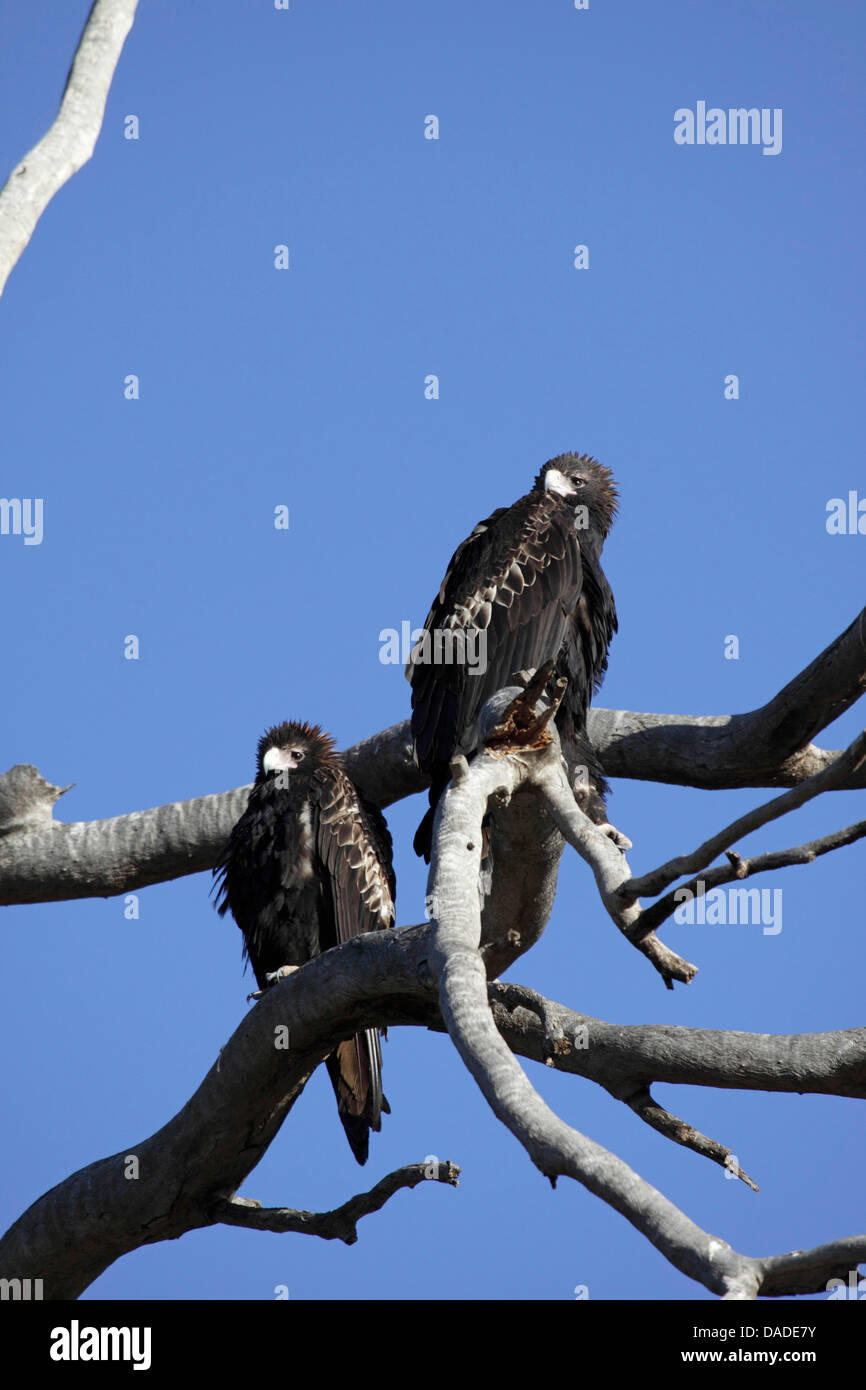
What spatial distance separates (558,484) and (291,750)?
2193 millimetres

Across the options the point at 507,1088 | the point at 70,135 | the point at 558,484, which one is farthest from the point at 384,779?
the point at 507,1088

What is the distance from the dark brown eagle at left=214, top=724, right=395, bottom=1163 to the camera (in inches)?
277

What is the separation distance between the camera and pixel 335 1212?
4953 millimetres

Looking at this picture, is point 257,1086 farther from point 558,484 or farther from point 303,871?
point 558,484

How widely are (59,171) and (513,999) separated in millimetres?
3011

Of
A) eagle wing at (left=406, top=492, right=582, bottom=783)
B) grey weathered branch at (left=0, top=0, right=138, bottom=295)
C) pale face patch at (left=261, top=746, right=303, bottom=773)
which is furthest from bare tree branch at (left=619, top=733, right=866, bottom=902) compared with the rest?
pale face patch at (left=261, top=746, right=303, bottom=773)

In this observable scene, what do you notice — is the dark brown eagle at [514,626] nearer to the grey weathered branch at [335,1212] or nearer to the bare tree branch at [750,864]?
the grey weathered branch at [335,1212]

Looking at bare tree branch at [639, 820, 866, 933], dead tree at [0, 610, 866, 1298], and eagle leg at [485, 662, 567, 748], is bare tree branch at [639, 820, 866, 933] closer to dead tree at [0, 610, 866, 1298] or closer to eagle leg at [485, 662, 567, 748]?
dead tree at [0, 610, 866, 1298]

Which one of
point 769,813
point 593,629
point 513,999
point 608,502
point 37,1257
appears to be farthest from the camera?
point 608,502

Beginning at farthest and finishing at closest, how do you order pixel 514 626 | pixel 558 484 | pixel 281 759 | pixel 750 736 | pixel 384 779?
pixel 558 484
pixel 384 779
pixel 281 759
pixel 514 626
pixel 750 736

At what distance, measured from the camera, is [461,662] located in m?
7.29

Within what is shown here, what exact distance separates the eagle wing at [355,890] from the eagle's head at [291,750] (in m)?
0.20

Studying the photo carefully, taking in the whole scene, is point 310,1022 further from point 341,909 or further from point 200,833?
point 200,833
